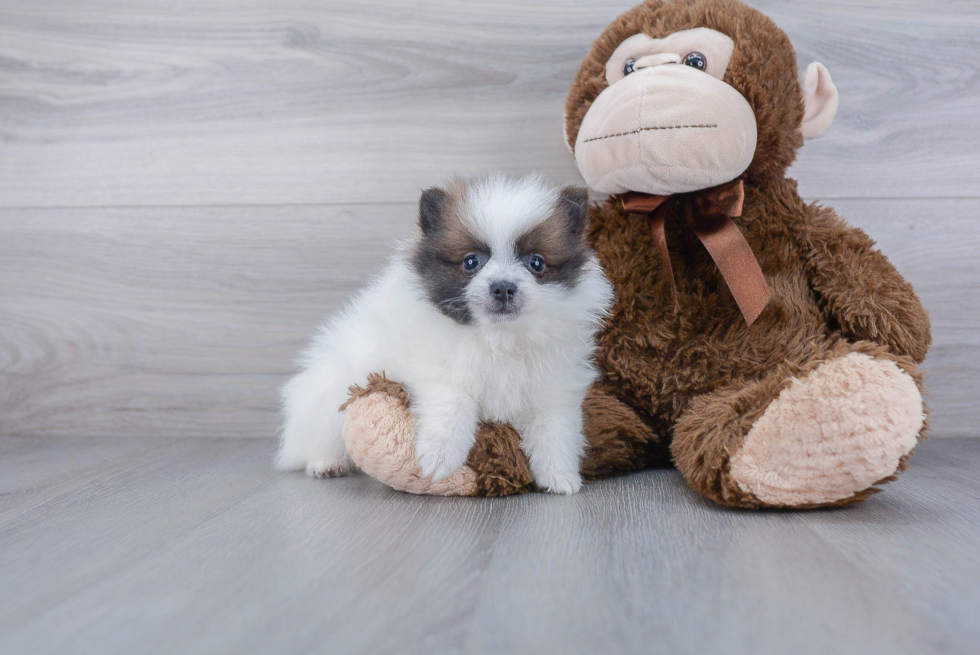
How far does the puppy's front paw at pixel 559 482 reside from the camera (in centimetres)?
119

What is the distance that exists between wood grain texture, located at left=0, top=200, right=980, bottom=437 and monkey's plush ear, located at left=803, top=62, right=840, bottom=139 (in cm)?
83

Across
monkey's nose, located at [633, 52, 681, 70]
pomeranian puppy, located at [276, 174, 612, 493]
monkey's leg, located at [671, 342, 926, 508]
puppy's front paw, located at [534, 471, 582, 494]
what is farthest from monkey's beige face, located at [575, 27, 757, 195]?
puppy's front paw, located at [534, 471, 582, 494]

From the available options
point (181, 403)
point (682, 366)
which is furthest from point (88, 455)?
point (682, 366)

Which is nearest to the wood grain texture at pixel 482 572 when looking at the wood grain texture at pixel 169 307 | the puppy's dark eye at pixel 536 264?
the puppy's dark eye at pixel 536 264

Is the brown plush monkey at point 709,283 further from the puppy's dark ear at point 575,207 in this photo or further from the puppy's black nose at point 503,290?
the puppy's black nose at point 503,290

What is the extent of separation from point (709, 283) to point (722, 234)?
0.11 meters

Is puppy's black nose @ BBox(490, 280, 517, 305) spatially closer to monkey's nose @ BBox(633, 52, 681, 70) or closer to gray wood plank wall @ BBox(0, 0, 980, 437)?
monkey's nose @ BBox(633, 52, 681, 70)

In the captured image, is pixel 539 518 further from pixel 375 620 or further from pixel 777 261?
pixel 777 261

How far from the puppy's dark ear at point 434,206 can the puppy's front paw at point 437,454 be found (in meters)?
0.34

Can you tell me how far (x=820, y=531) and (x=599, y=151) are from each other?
69 centimetres

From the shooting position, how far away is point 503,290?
42.9 inches

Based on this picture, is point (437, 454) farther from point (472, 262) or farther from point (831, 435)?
point (831, 435)

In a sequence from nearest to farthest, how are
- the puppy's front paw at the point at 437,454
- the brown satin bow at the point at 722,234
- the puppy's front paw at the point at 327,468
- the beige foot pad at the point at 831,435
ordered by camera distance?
the beige foot pad at the point at 831,435, the puppy's front paw at the point at 437,454, the brown satin bow at the point at 722,234, the puppy's front paw at the point at 327,468

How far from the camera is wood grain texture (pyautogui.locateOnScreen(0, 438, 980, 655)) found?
68 cm
